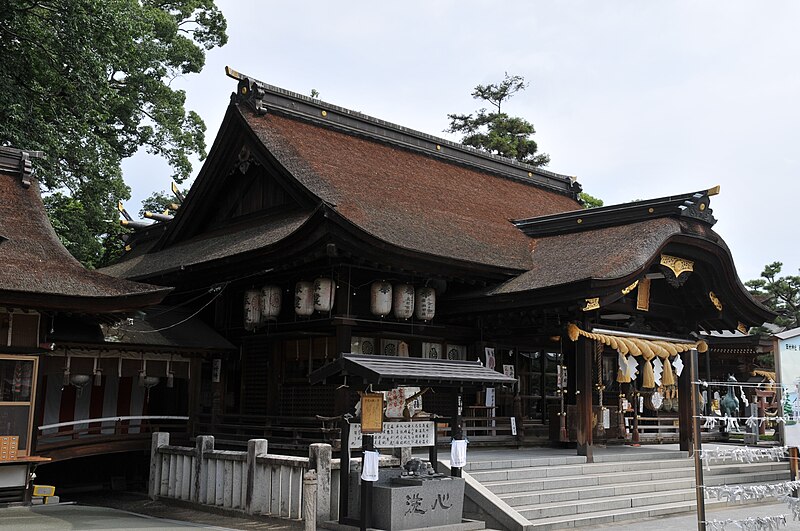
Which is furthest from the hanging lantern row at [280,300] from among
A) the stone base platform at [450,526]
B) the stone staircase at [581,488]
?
the stone base platform at [450,526]

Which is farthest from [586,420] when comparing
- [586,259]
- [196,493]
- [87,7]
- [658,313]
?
[87,7]

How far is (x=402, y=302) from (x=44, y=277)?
21.5ft

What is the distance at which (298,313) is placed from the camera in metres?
15.1

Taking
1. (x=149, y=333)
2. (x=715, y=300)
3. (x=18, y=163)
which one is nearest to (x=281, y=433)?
(x=149, y=333)

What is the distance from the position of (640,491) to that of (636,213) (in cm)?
605

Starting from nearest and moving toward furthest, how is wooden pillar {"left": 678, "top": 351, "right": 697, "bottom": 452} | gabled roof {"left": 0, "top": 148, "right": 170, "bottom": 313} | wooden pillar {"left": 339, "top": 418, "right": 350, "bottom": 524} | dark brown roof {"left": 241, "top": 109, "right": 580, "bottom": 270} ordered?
1. wooden pillar {"left": 339, "top": 418, "right": 350, "bottom": 524}
2. gabled roof {"left": 0, "top": 148, "right": 170, "bottom": 313}
3. dark brown roof {"left": 241, "top": 109, "right": 580, "bottom": 270}
4. wooden pillar {"left": 678, "top": 351, "right": 697, "bottom": 452}

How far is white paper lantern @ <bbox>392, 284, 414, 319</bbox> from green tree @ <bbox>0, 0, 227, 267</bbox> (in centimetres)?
1054

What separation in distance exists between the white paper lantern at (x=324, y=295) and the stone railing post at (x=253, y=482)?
125 inches

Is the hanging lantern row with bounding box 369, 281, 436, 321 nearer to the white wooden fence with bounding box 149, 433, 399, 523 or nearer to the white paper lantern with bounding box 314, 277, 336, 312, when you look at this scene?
the white paper lantern with bounding box 314, 277, 336, 312

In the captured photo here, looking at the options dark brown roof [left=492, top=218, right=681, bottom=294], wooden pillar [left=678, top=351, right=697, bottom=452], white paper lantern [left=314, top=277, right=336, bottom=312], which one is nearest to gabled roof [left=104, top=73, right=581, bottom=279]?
dark brown roof [left=492, top=218, right=681, bottom=294]

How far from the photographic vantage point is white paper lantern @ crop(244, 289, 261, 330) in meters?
16.4

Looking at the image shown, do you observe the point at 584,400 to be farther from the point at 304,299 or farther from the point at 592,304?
the point at 304,299

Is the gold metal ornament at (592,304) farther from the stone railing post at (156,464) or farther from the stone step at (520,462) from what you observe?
the stone railing post at (156,464)

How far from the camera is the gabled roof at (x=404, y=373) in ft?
33.3
